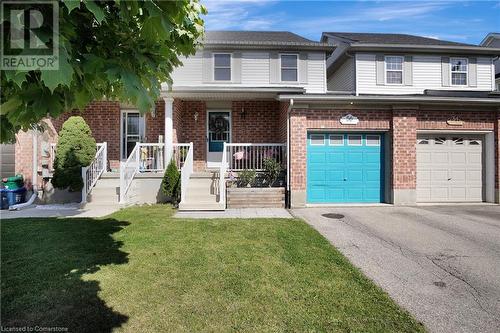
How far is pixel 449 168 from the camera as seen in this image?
33.3 feet

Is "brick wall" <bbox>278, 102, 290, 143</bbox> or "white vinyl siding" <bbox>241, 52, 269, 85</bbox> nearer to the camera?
"brick wall" <bbox>278, 102, 290, 143</bbox>

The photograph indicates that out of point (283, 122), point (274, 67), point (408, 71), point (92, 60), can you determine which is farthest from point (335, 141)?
point (92, 60)

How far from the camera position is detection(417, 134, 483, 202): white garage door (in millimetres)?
10055

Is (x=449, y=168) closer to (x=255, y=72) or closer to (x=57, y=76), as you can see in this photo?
(x=255, y=72)

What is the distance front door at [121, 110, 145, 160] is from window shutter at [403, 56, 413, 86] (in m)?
11.9

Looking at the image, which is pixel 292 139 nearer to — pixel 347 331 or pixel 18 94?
pixel 347 331

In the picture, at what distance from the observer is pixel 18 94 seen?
1.60 meters

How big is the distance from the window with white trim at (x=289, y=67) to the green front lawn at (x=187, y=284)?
28.4 feet

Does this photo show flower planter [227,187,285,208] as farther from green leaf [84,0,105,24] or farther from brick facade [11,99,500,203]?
green leaf [84,0,105,24]

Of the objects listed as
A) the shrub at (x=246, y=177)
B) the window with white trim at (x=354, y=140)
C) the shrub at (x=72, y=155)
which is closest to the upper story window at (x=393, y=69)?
the window with white trim at (x=354, y=140)

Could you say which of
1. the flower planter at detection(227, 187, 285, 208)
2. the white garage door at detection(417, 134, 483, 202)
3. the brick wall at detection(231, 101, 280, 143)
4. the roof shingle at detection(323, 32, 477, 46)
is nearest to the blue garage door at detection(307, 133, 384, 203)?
the flower planter at detection(227, 187, 285, 208)

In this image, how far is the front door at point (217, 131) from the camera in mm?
12047

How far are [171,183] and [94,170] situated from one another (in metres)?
2.82

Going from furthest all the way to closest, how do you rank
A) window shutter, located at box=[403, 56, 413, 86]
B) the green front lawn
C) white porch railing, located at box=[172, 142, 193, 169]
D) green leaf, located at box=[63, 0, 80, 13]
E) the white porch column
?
window shutter, located at box=[403, 56, 413, 86]
white porch railing, located at box=[172, 142, 193, 169]
the white porch column
the green front lawn
green leaf, located at box=[63, 0, 80, 13]
